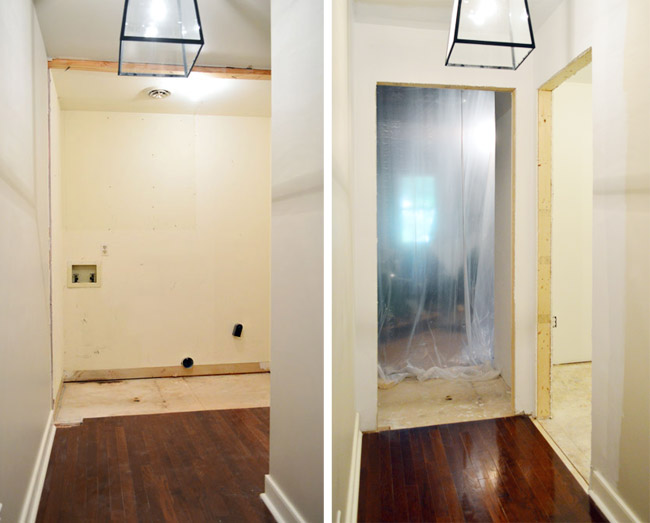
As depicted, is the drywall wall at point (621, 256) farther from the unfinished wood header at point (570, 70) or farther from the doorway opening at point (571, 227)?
the doorway opening at point (571, 227)

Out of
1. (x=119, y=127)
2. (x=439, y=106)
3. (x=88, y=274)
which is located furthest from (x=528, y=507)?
(x=439, y=106)

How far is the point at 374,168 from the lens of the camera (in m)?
2.39

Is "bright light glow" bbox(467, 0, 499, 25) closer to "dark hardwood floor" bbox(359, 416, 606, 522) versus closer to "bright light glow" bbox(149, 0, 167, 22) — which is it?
"bright light glow" bbox(149, 0, 167, 22)

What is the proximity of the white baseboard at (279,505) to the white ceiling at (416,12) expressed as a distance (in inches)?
77.3

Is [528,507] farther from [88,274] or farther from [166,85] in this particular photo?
[166,85]

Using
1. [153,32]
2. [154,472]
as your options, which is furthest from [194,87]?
[154,472]

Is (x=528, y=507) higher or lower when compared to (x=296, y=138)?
lower

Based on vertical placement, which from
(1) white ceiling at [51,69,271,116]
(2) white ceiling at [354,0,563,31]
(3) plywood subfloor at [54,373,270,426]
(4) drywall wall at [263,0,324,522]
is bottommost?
(3) plywood subfloor at [54,373,270,426]

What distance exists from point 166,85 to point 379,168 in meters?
1.95

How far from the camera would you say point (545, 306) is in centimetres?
251

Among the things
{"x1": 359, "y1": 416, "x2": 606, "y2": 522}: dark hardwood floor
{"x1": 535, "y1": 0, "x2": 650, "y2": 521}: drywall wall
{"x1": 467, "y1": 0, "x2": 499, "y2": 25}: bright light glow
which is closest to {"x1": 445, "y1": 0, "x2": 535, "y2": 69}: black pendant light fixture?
{"x1": 467, "y1": 0, "x2": 499, "y2": 25}: bright light glow

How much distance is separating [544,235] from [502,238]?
52 centimetres

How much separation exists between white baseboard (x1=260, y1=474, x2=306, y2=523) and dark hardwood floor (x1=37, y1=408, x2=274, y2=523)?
19 millimetres

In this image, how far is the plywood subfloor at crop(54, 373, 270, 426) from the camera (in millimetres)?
1433
